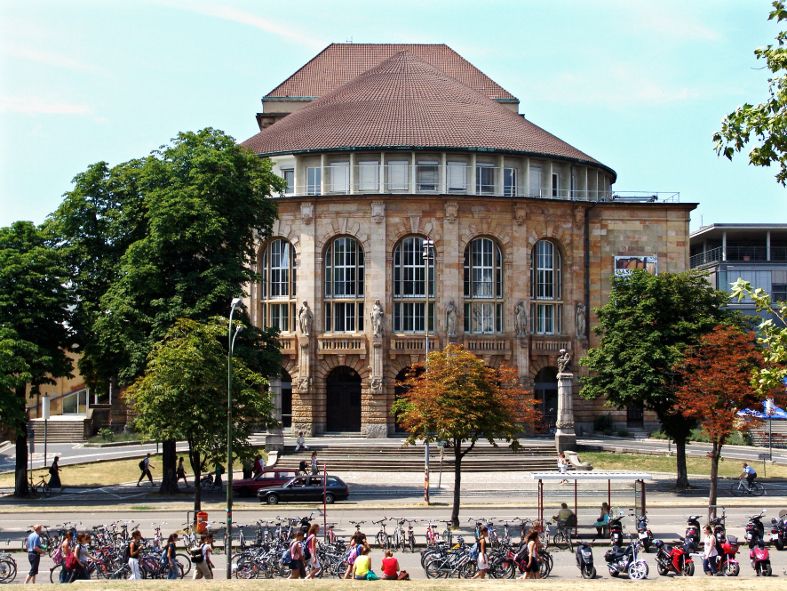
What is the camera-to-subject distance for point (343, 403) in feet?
248

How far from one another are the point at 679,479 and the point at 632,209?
27.8 meters

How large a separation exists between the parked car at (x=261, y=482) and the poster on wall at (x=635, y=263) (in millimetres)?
33225

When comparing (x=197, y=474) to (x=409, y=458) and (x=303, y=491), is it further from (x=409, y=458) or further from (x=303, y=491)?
(x=409, y=458)

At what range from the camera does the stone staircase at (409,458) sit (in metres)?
61.4

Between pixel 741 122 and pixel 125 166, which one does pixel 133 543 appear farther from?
pixel 125 166

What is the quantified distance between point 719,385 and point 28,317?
103 feet

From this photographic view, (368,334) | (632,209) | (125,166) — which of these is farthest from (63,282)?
(632,209)

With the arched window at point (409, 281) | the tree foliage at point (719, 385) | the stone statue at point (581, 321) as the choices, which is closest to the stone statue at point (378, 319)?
the arched window at point (409, 281)

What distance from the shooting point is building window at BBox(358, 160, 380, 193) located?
75688mm

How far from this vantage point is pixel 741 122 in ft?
72.0

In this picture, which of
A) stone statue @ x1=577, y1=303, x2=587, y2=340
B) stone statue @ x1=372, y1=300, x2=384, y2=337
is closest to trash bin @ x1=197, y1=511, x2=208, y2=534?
stone statue @ x1=372, y1=300, x2=384, y2=337

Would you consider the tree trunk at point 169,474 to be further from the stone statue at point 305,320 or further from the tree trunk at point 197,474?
the stone statue at point 305,320

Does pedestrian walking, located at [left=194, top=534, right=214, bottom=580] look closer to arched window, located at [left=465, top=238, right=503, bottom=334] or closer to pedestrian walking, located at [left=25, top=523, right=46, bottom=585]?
pedestrian walking, located at [left=25, top=523, right=46, bottom=585]

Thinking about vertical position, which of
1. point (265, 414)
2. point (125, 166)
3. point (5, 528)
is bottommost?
point (5, 528)
